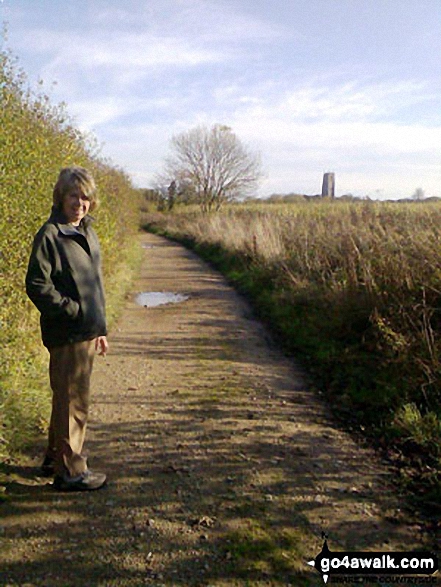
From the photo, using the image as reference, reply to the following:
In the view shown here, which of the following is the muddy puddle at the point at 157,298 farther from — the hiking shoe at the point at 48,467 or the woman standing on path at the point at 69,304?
the woman standing on path at the point at 69,304

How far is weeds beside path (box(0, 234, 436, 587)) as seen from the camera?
2812 millimetres

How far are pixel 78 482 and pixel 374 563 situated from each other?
205cm

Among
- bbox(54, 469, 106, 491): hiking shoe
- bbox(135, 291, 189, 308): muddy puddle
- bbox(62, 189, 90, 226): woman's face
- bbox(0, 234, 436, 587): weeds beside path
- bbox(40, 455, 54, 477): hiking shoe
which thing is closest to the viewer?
bbox(0, 234, 436, 587): weeds beside path

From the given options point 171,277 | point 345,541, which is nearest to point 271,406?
point 345,541

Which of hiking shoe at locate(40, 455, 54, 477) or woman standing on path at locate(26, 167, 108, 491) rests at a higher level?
woman standing on path at locate(26, 167, 108, 491)

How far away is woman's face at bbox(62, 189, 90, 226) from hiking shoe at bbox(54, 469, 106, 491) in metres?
1.82

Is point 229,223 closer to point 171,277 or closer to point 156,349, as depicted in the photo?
point 171,277

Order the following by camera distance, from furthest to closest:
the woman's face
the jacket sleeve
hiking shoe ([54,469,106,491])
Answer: hiking shoe ([54,469,106,491])
the woman's face
the jacket sleeve

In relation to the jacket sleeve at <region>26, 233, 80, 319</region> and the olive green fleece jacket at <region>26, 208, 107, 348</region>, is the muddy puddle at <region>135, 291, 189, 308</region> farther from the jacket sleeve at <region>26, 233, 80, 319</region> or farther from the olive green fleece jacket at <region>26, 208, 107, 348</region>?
the jacket sleeve at <region>26, 233, 80, 319</region>

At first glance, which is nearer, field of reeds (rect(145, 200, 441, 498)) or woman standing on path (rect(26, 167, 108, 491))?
woman standing on path (rect(26, 167, 108, 491))

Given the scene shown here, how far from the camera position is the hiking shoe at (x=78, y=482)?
3.48 meters

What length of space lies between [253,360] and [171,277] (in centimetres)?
910

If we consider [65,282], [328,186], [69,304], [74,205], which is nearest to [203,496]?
[69,304]

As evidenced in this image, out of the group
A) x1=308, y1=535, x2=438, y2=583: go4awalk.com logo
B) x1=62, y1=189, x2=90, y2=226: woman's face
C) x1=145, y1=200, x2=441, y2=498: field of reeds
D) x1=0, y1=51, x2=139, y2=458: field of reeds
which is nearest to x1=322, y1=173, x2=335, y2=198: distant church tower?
x1=145, y1=200, x2=441, y2=498: field of reeds
